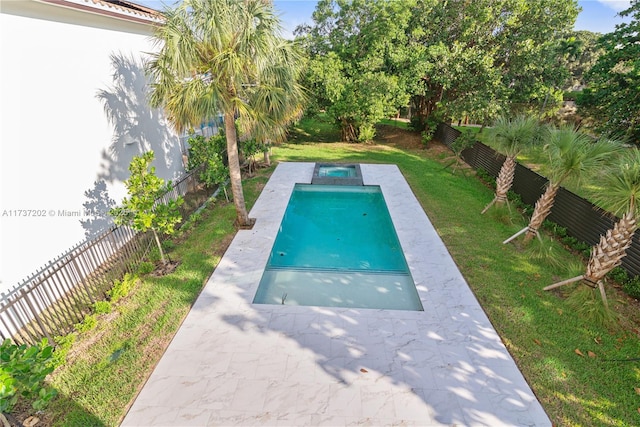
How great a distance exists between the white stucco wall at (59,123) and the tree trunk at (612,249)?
1208 cm

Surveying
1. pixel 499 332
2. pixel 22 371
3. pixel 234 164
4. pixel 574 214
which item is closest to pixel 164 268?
pixel 234 164

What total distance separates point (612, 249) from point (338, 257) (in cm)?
619

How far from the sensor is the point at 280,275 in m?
7.66

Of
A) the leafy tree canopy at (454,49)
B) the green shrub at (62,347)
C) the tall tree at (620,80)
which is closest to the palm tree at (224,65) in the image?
the green shrub at (62,347)

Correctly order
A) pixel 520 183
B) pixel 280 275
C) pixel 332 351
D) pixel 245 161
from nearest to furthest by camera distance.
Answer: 1. pixel 332 351
2. pixel 280 275
3. pixel 520 183
4. pixel 245 161

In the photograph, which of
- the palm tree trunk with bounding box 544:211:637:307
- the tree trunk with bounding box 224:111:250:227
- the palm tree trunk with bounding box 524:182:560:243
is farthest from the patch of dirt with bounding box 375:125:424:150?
the palm tree trunk with bounding box 544:211:637:307

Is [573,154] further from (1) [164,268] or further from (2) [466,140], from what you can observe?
(1) [164,268]

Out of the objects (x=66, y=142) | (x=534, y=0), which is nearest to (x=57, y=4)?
(x=66, y=142)

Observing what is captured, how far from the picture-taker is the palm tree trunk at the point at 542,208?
778 centimetres

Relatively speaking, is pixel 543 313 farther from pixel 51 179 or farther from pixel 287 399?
pixel 51 179

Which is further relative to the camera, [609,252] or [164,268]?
[164,268]

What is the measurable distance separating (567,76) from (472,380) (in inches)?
850

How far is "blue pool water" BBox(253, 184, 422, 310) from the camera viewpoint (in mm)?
6914

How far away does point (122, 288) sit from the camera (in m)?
6.46
